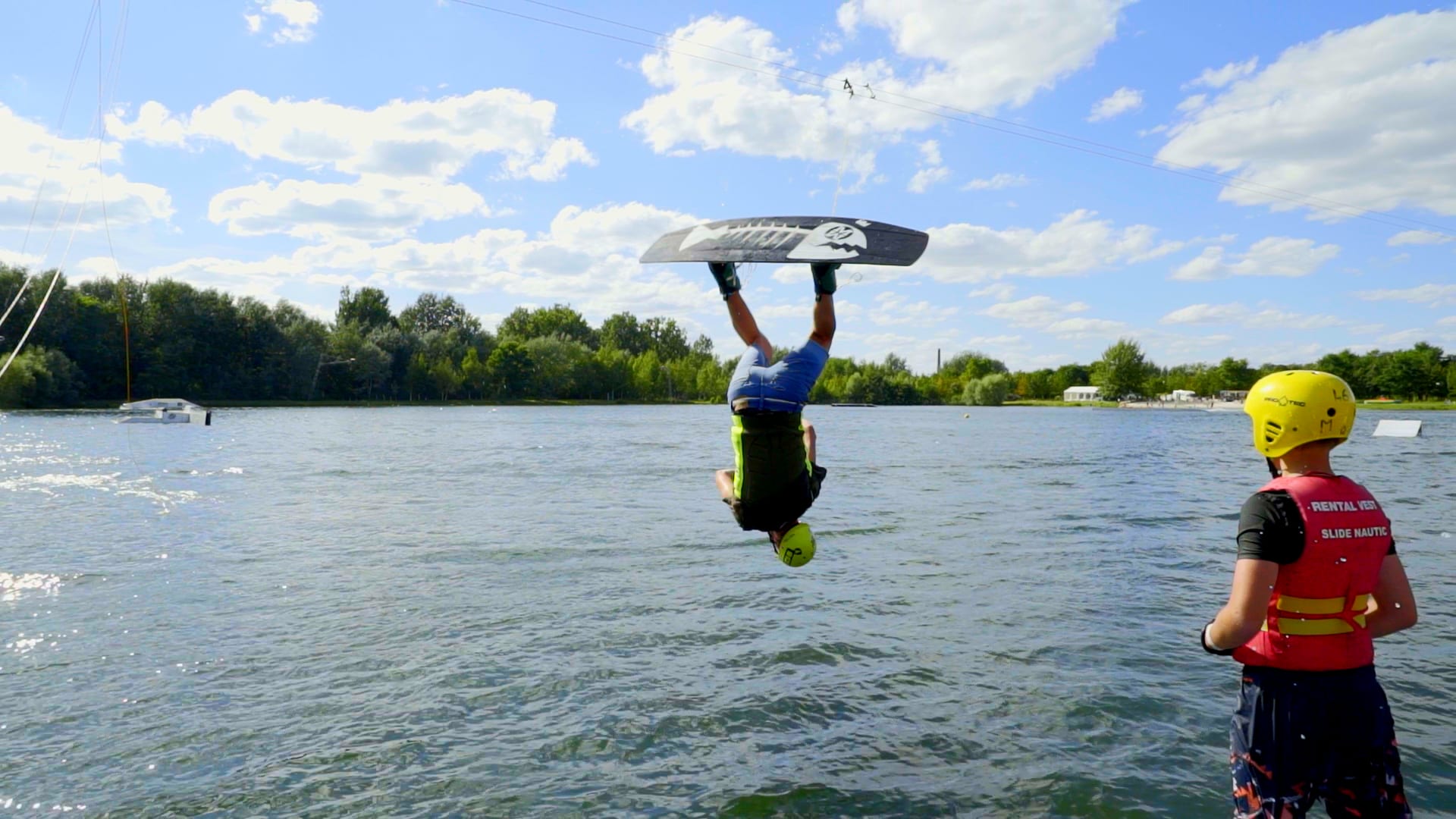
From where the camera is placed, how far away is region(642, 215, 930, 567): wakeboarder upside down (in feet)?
27.8

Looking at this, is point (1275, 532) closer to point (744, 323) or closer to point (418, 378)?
point (744, 323)

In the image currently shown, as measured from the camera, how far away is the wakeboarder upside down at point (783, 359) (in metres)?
8.48

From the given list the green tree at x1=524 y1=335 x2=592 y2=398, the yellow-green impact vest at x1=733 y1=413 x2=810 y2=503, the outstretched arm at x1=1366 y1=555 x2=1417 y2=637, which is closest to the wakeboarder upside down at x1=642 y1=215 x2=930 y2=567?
the yellow-green impact vest at x1=733 y1=413 x2=810 y2=503

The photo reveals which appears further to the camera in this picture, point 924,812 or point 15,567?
point 15,567

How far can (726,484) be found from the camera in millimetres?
9633

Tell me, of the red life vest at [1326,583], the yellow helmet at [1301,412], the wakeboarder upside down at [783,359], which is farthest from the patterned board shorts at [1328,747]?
the wakeboarder upside down at [783,359]

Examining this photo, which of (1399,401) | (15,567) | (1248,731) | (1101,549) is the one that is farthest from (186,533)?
(1399,401)

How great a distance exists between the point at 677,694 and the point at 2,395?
113 m

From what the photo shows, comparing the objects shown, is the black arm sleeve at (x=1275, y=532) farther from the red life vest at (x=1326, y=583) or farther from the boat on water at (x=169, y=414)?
the boat on water at (x=169, y=414)

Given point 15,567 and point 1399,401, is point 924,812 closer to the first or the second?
point 15,567

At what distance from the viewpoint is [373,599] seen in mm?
15359

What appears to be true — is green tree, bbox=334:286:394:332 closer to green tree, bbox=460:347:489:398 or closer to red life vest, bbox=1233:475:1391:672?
green tree, bbox=460:347:489:398

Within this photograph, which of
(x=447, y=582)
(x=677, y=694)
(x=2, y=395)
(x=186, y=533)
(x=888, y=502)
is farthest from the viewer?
(x=2, y=395)

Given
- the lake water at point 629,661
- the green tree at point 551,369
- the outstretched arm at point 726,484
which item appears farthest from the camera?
the green tree at point 551,369
